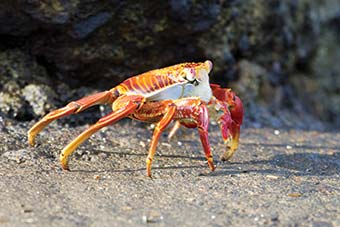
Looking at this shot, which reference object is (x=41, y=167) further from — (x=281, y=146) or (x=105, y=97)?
(x=281, y=146)

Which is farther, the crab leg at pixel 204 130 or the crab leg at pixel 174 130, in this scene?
the crab leg at pixel 174 130

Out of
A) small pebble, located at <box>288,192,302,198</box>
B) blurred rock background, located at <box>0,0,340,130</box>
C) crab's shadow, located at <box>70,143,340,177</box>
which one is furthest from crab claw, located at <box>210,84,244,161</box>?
blurred rock background, located at <box>0,0,340,130</box>

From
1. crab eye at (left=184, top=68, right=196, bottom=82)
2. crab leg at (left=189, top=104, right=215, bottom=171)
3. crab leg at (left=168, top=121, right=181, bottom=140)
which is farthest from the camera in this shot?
crab leg at (left=168, top=121, right=181, bottom=140)

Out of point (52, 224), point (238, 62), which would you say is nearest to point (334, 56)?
point (238, 62)

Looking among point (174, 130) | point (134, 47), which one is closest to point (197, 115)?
point (174, 130)

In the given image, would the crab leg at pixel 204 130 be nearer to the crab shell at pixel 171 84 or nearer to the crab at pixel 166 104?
the crab at pixel 166 104

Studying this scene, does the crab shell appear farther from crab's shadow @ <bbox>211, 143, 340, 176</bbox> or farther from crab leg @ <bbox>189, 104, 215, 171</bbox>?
crab's shadow @ <bbox>211, 143, 340, 176</bbox>

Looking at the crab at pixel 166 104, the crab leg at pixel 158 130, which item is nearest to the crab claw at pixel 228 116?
the crab at pixel 166 104
